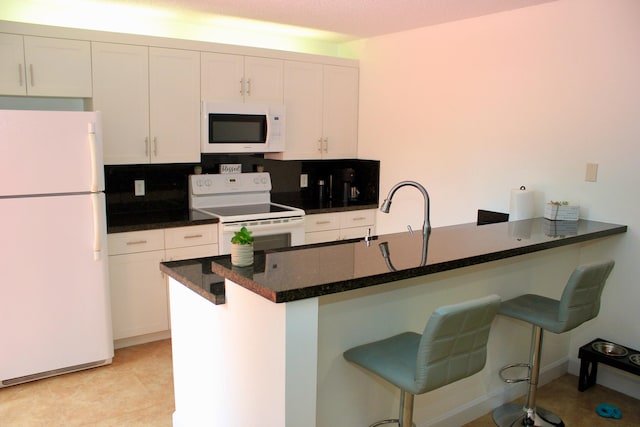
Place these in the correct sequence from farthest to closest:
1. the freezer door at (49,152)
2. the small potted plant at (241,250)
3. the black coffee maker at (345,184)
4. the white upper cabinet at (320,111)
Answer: the black coffee maker at (345,184) < the white upper cabinet at (320,111) < the freezer door at (49,152) < the small potted plant at (241,250)

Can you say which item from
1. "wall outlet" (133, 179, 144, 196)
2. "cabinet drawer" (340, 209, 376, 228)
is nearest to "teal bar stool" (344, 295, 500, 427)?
"cabinet drawer" (340, 209, 376, 228)

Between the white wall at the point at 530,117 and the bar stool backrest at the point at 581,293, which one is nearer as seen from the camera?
the bar stool backrest at the point at 581,293

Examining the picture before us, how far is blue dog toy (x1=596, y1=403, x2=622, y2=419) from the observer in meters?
3.08

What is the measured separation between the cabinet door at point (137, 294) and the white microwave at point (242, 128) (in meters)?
1.04

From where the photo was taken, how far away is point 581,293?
99.8 inches

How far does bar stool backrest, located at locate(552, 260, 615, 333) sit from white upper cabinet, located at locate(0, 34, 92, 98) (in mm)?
3296

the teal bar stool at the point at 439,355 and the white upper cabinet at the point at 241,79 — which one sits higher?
the white upper cabinet at the point at 241,79

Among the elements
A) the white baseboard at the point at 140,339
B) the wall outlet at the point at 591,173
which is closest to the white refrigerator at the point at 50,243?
the white baseboard at the point at 140,339

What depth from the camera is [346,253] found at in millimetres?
2328

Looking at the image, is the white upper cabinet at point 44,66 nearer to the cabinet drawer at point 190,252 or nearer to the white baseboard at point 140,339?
the cabinet drawer at point 190,252

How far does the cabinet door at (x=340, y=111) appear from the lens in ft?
16.1

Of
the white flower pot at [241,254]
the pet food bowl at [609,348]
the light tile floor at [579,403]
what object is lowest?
the light tile floor at [579,403]

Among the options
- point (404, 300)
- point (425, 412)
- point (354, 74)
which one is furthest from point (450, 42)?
point (425, 412)

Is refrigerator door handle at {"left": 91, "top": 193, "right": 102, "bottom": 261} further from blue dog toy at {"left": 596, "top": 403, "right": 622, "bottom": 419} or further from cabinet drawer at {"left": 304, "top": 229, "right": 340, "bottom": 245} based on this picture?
blue dog toy at {"left": 596, "top": 403, "right": 622, "bottom": 419}
